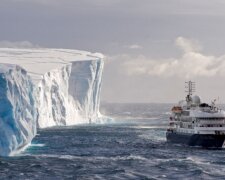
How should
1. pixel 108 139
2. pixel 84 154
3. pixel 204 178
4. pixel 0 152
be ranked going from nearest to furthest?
pixel 204 178 < pixel 0 152 < pixel 84 154 < pixel 108 139

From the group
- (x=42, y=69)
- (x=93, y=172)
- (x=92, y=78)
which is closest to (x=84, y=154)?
(x=93, y=172)

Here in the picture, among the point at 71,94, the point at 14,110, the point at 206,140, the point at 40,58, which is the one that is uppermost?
the point at 40,58

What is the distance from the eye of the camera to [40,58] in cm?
13225

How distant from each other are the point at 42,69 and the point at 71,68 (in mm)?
13217

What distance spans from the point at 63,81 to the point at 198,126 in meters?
52.3

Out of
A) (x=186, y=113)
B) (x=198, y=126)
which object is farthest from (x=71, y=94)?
(x=198, y=126)

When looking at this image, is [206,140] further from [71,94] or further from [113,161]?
A: [71,94]

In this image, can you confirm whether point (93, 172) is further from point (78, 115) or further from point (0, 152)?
point (78, 115)

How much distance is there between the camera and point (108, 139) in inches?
3691

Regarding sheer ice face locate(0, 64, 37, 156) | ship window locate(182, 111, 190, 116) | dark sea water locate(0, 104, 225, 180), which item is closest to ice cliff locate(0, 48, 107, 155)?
sheer ice face locate(0, 64, 37, 156)

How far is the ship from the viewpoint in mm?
79188

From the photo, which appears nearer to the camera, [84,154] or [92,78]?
[84,154]

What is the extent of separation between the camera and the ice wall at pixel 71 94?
119375 millimetres

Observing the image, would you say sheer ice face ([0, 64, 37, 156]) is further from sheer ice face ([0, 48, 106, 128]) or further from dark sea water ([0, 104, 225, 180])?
sheer ice face ([0, 48, 106, 128])
